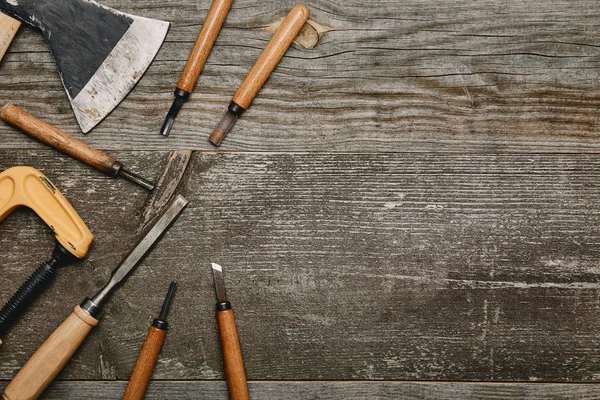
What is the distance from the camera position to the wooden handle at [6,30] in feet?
3.57

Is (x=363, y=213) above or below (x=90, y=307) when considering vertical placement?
above

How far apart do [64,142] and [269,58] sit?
471 millimetres

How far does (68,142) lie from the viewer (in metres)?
1.08

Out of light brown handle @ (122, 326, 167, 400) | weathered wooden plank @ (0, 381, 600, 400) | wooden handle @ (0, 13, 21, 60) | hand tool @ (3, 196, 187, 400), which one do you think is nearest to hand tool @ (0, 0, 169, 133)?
wooden handle @ (0, 13, 21, 60)

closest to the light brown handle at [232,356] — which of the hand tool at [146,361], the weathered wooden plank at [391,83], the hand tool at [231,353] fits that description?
the hand tool at [231,353]

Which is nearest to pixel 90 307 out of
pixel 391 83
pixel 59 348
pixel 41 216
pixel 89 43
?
pixel 59 348

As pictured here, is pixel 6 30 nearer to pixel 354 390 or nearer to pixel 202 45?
pixel 202 45

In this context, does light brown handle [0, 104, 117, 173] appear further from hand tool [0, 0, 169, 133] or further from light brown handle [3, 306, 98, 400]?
light brown handle [3, 306, 98, 400]

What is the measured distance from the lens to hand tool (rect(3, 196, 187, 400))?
104 centimetres

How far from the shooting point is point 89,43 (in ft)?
3.56

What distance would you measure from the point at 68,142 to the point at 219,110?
326 mm

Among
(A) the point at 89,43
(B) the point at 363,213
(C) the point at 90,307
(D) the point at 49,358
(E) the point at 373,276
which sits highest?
(A) the point at 89,43

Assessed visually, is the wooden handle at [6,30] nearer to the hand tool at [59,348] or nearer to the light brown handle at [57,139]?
the light brown handle at [57,139]

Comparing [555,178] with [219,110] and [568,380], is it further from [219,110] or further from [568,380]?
[219,110]
